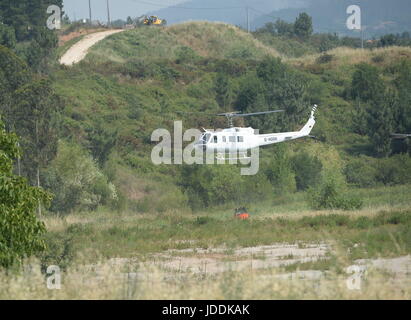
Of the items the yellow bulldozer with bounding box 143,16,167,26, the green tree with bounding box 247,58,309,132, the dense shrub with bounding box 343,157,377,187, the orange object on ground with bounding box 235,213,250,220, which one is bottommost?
the dense shrub with bounding box 343,157,377,187

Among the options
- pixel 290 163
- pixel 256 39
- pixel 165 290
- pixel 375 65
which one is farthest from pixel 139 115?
pixel 165 290

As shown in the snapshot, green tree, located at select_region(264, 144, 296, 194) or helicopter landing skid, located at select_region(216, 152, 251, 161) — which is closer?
helicopter landing skid, located at select_region(216, 152, 251, 161)

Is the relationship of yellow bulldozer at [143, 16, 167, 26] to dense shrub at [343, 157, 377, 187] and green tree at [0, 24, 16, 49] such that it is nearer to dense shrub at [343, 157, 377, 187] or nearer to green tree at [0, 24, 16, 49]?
green tree at [0, 24, 16, 49]

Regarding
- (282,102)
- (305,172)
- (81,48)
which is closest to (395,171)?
(305,172)

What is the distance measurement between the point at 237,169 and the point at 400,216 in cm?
1952

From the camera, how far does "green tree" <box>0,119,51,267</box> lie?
664 inches

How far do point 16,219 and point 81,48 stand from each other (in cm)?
6870

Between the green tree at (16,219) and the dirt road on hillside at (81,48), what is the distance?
195 feet

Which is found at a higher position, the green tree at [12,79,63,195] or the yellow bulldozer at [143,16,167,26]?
the yellow bulldozer at [143,16,167,26]

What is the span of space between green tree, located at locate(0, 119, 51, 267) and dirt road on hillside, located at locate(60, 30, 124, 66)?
195 feet

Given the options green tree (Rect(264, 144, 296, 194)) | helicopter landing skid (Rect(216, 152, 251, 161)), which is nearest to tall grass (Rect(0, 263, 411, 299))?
Result: helicopter landing skid (Rect(216, 152, 251, 161))

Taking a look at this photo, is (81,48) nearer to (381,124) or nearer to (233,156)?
(381,124)

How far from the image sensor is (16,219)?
17078mm

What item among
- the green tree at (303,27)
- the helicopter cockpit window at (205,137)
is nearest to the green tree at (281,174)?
the helicopter cockpit window at (205,137)
